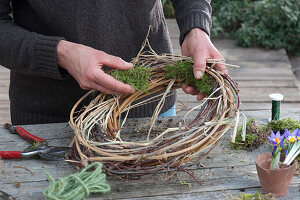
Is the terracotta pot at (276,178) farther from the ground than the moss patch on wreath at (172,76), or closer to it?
closer to it

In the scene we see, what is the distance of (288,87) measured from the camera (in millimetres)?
3459

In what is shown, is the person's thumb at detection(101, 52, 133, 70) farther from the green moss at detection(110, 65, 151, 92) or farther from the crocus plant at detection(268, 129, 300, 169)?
the crocus plant at detection(268, 129, 300, 169)

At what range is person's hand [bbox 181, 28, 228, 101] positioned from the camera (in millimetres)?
1590

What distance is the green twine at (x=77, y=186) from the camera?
3.86ft

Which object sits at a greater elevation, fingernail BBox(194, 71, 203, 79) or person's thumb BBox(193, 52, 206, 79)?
person's thumb BBox(193, 52, 206, 79)

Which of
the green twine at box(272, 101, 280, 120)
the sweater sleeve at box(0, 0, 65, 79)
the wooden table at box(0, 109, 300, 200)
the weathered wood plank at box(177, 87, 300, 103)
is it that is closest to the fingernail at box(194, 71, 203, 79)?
the wooden table at box(0, 109, 300, 200)

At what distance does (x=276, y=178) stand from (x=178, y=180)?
31 cm

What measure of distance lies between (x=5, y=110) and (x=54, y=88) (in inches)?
68.2

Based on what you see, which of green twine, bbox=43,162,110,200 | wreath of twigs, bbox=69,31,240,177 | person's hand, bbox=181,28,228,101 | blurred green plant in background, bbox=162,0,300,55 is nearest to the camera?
green twine, bbox=43,162,110,200

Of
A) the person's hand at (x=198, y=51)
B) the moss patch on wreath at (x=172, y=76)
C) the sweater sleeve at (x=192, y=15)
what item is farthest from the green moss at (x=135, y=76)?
the sweater sleeve at (x=192, y=15)

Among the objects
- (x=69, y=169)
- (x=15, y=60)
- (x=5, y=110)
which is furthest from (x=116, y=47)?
(x=5, y=110)

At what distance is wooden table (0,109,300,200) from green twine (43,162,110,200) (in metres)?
0.08

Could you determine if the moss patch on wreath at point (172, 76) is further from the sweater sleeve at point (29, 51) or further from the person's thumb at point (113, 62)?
the sweater sleeve at point (29, 51)

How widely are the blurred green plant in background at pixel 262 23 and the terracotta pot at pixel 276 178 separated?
3399mm
